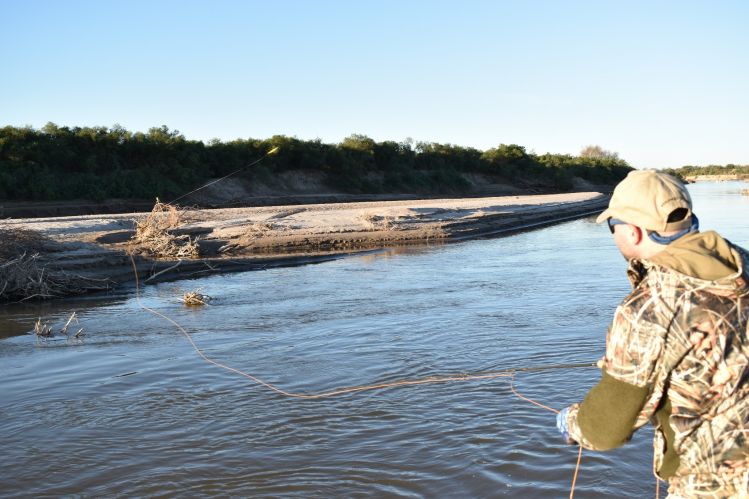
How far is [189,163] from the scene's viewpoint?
36.2m

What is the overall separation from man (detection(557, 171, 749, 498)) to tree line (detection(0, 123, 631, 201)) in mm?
28791

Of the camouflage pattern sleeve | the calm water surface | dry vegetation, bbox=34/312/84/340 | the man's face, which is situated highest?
the man's face

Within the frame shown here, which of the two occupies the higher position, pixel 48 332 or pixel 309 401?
pixel 48 332

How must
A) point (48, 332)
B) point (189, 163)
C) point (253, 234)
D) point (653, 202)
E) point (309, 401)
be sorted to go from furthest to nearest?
1. point (189, 163)
2. point (253, 234)
3. point (48, 332)
4. point (309, 401)
5. point (653, 202)

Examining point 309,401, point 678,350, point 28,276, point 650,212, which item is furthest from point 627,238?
point 28,276

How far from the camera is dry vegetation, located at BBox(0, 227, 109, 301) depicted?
455 inches

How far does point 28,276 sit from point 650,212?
11.4m

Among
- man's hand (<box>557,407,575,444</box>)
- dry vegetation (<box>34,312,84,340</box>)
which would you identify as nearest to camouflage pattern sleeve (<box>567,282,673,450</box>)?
man's hand (<box>557,407,575,444</box>)

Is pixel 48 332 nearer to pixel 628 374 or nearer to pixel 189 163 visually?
pixel 628 374

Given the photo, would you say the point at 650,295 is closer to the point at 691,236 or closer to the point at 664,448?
the point at 691,236

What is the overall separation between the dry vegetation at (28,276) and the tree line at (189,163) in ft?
55.0

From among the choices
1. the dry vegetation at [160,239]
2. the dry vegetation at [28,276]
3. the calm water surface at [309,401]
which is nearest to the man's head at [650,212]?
the calm water surface at [309,401]

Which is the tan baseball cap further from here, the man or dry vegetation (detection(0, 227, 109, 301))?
dry vegetation (detection(0, 227, 109, 301))

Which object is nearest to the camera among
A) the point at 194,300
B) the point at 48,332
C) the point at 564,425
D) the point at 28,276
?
the point at 564,425
